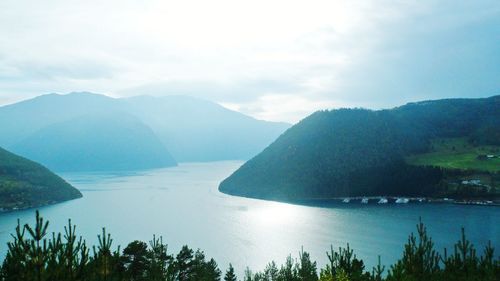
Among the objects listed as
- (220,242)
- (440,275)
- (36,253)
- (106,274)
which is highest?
(36,253)

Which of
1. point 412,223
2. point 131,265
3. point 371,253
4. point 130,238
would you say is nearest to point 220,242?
point 130,238

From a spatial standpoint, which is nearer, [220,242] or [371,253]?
[371,253]

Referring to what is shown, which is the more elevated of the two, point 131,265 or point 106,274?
point 106,274

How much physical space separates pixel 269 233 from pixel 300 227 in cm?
1792

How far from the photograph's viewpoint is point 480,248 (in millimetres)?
140375

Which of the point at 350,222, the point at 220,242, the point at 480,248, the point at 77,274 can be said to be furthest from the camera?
the point at 350,222

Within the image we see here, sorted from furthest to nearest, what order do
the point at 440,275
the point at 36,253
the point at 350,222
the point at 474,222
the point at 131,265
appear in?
the point at 350,222 → the point at 474,222 → the point at 131,265 → the point at 440,275 → the point at 36,253

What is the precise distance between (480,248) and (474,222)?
164ft

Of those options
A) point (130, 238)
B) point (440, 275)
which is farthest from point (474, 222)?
point (440, 275)

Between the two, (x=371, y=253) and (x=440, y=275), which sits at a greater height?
(x=440, y=275)

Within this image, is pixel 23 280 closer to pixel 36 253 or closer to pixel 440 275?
pixel 36 253

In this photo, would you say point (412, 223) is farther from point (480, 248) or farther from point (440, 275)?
point (440, 275)

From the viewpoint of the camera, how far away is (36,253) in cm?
2045

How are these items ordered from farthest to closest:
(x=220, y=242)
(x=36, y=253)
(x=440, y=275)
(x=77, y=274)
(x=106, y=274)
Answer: (x=220, y=242), (x=440, y=275), (x=106, y=274), (x=77, y=274), (x=36, y=253)
